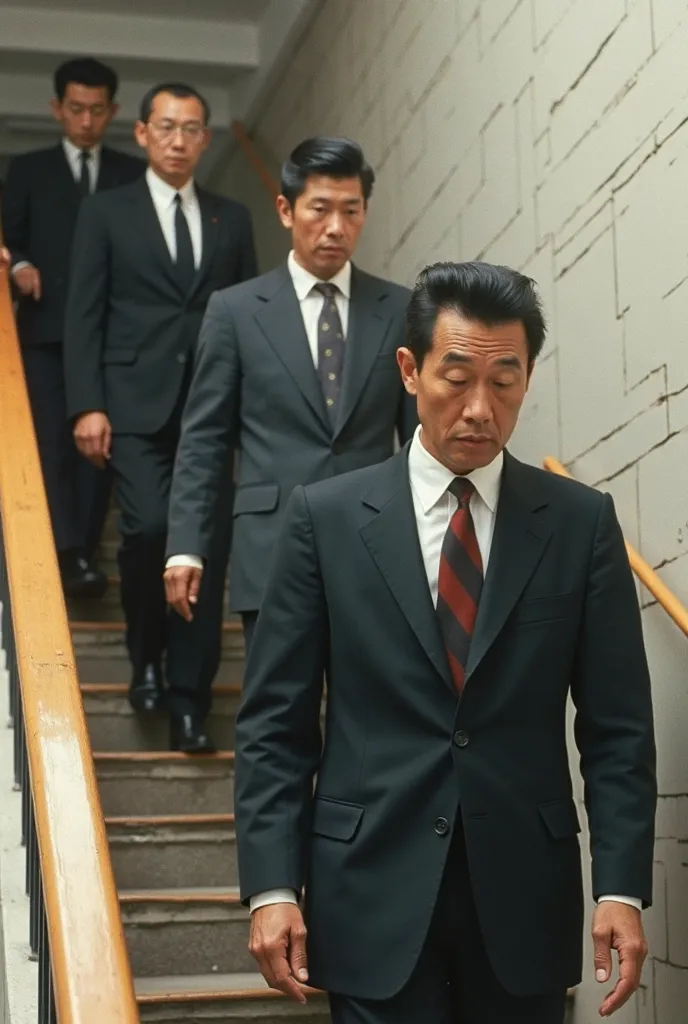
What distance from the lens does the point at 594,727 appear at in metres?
2.33

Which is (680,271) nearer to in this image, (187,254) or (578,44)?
(578,44)

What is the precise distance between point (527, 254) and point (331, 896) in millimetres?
2100

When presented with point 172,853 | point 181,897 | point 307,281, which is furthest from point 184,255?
point 181,897

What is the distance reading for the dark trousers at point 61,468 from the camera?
5.20 meters

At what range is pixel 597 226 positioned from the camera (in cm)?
352

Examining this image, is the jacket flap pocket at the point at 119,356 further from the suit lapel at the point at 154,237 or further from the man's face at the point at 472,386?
the man's face at the point at 472,386

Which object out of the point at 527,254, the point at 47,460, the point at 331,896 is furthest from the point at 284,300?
the point at 47,460

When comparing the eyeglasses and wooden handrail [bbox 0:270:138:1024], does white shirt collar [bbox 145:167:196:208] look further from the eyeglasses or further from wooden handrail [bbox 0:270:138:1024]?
wooden handrail [bbox 0:270:138:1024]

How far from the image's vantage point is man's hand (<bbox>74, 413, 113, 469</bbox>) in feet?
14.6

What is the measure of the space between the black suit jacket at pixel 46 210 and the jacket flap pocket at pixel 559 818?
3.43 m

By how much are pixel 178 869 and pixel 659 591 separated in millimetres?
1491

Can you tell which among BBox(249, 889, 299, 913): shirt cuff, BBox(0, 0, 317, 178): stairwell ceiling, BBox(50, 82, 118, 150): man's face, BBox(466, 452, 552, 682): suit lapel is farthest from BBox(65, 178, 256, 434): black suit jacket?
BBox(249, 889, 299, 913): shirt cuff

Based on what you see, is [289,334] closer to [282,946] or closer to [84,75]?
[282,946]

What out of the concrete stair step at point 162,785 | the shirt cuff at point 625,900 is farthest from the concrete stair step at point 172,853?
the shirt cuff at point 625,900
